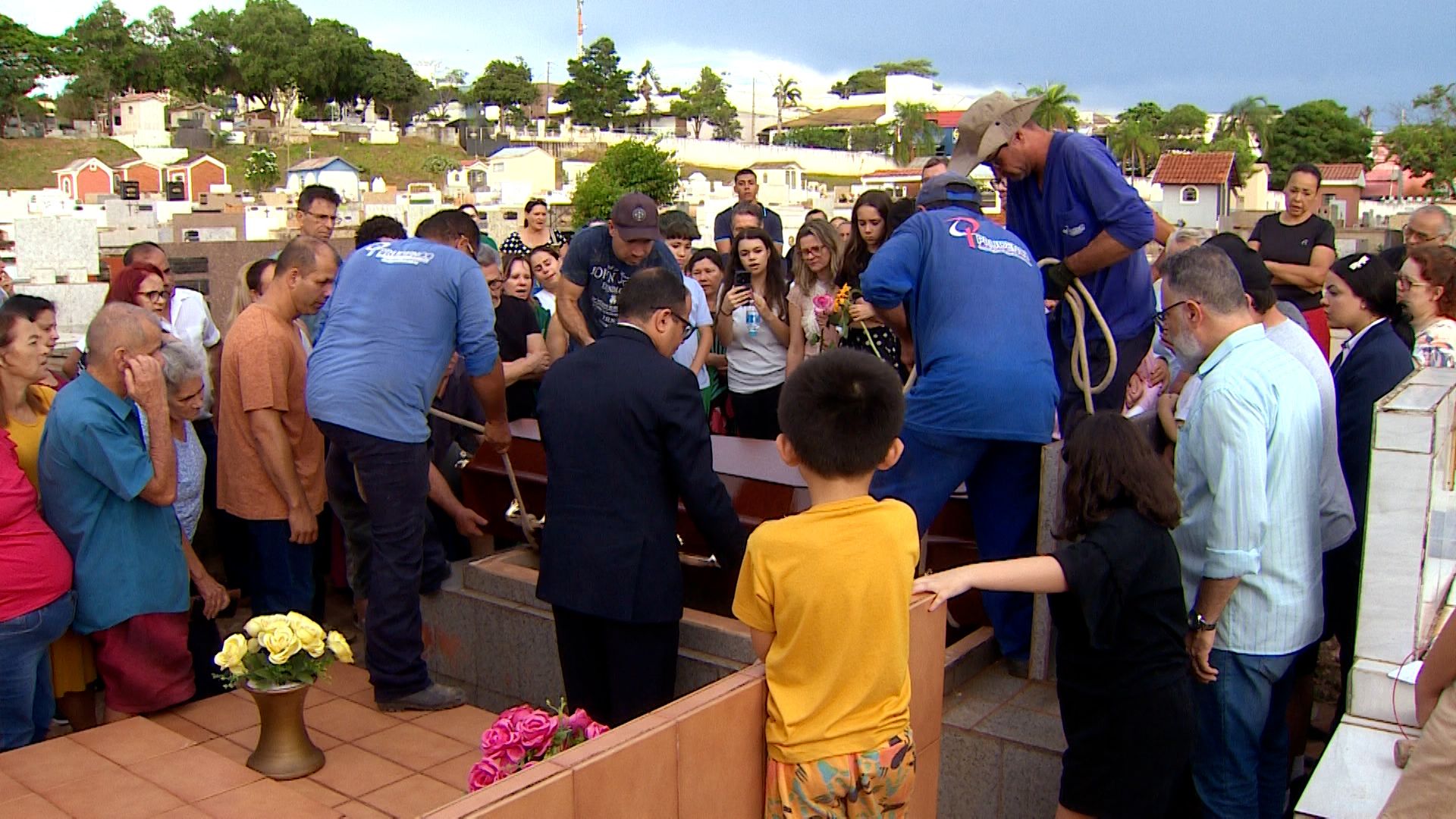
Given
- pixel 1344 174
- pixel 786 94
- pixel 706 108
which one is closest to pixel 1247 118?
pixel 1344 174

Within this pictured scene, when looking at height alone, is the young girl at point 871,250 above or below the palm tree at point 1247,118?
below

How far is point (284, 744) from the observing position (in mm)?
3836

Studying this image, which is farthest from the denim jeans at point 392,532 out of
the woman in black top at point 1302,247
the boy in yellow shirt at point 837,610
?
the woman in black top at point 1302,247

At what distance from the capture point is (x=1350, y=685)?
10.1ft

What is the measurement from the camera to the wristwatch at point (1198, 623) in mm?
3084

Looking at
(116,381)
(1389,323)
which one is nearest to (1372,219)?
(1389,323)

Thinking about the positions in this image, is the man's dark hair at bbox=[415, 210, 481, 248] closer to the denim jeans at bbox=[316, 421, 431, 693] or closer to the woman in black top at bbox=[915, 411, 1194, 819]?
the denim jeans at bbox=[316, 421, 431, 693]

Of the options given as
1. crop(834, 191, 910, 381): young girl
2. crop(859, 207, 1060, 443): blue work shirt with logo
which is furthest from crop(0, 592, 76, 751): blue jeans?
crop(834, 191, 910, 381): young girl

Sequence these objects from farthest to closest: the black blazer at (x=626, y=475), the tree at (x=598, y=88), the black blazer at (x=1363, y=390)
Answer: the tree at (x=598, y=88), the black blazer at (x=1363, y=390), the black blazer at (x=626, y=475)

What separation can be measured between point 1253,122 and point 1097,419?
89.5 meters

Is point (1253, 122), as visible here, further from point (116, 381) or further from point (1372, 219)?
point (116, 381)

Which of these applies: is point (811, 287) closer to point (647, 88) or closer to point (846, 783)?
point (846, 783)

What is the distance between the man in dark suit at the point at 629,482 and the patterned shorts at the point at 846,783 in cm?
100

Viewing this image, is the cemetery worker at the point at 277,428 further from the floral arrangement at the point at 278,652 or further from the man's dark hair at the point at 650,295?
the man's dark hair at the point at 650,295
